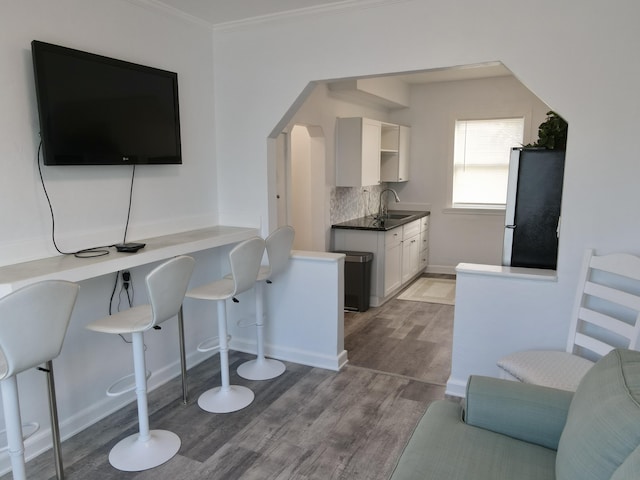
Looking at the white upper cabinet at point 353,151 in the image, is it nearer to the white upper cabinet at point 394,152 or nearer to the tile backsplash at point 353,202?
the tile backsplash at point 353,202

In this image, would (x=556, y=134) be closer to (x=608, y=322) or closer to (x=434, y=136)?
(x=608, y=322)

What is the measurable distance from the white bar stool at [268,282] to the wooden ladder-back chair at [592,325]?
1622 millimetres

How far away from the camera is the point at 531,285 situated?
2902 millimetres

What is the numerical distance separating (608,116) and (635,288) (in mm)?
953

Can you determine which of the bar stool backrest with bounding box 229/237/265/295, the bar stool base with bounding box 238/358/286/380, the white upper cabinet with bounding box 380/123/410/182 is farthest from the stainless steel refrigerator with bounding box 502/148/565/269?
the white upper cabinet with bounding box 380/123/410/182

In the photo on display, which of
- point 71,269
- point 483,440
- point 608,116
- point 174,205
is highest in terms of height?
point 608,116

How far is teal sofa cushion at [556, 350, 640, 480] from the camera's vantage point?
128cm

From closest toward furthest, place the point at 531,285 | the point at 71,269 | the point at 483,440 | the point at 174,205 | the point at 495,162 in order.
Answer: the point at 483,440 < the point at 71,269 < the point at 531,285 < the point at 174,205 < the point at 495,162

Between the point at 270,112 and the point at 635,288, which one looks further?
the point at 270,112

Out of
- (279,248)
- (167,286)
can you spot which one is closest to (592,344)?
(279,248)

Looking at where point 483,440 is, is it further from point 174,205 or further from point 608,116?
point 174,205

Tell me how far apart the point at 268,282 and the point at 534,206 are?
6.42ft

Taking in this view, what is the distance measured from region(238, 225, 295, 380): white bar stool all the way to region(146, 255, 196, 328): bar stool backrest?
2.64ft

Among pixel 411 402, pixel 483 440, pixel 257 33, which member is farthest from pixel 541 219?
pixel 257 33
